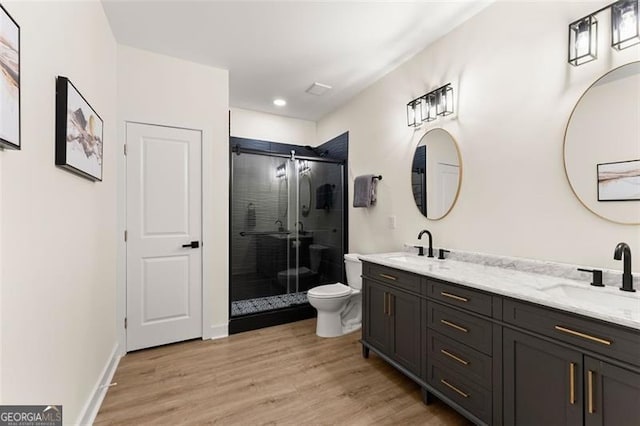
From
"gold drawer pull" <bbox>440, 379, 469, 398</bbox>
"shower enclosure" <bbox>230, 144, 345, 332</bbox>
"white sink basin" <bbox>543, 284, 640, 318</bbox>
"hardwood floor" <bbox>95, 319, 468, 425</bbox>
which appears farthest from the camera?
"shower enclosure" <bbox>230, 144, 345, 332</bbox>

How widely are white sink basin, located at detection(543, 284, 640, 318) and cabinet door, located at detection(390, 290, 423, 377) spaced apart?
75 cm

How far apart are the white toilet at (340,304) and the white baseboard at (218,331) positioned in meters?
0.90

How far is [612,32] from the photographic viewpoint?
55.7 inches

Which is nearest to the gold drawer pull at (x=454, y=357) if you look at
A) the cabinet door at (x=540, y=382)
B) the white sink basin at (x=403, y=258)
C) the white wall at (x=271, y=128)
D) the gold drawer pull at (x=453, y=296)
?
the cabinet door at (x=540, y=382)

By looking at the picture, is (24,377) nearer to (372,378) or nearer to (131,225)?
(131,225)

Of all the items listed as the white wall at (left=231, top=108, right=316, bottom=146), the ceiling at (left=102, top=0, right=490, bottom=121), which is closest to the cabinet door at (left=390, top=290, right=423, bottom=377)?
the ceiling at (left=102, top=0, right=490, bottom=121)

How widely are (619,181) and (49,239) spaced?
2.66m

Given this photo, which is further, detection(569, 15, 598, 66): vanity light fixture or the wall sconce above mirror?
detection(569, 15, 598, 66): vanity light fixture

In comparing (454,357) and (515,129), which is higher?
(515,129)

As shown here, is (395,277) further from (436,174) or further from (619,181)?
(619,181)

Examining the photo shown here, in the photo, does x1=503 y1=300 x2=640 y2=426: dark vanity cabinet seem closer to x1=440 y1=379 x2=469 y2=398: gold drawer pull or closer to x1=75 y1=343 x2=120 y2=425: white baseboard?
x1=440 y1=379 x2=469 y2=398: gold drawer pull

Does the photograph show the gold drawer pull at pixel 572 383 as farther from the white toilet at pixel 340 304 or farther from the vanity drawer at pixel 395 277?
the white toilet at pixel 340 304

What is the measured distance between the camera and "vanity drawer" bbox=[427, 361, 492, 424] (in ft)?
4.80

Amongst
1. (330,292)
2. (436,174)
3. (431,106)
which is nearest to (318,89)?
(431,106)
